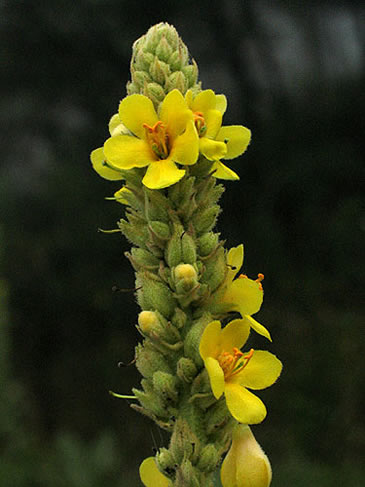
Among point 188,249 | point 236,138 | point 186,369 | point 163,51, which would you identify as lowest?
point 186,369

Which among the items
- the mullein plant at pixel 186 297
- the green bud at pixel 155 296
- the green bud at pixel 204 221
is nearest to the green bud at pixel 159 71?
the mullein plant at pixel 186 297

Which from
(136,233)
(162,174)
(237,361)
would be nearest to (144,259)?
(136,233)

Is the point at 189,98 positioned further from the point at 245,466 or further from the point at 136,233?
the point at 245,466

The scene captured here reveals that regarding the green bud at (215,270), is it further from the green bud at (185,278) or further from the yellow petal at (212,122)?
the yellow petal at (212,122)

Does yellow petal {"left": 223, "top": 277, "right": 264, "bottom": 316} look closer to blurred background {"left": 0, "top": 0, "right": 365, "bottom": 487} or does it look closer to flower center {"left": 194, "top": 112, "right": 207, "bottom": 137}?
flower center {"left": 194, "top": 112, "right": 207, "bottom": 137}

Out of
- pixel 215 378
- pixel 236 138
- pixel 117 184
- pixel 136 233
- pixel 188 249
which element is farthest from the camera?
pixel 117 184

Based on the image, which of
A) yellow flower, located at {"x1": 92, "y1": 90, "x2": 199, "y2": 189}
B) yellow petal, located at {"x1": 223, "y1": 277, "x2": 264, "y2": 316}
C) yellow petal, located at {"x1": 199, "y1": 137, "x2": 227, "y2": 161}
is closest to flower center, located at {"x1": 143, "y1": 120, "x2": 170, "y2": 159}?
yellow flower, located at {"x1": 92, "y1": 90, "x2": 199, "y2": 189}
